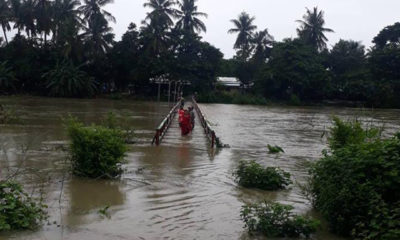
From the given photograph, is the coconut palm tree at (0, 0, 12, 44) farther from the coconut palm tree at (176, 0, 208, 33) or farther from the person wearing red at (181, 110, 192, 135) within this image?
the person wearing red at (181, 110, 192, 135)

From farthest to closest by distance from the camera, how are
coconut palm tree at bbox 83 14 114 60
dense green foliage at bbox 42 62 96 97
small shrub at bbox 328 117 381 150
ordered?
coconut palm tree at bbox 83 14 114 60, dense green foliage at bbox 42 62 96 97, small shrub at bbox 328 117 381 150

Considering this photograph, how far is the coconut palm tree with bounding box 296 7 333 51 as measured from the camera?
61625mm

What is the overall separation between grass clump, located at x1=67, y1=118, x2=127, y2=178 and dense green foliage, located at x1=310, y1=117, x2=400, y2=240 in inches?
177

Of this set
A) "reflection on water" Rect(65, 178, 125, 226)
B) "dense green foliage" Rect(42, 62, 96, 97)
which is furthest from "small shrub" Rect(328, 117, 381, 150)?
"dense green foliage" Rect(42, 62, 96, 97)

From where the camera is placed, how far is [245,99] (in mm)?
52969

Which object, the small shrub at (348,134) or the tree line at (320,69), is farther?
the tree line at (320,69)

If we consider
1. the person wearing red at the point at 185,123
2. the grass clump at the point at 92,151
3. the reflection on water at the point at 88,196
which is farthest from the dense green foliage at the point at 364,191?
the person wearing red at the point at 185,123

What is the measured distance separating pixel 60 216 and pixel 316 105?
50065 millimetres

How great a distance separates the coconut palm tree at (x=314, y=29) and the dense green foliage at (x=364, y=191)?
57125 mm

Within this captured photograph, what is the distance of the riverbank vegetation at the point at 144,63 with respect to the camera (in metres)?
48.6

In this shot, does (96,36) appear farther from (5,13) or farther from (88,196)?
(88,196)

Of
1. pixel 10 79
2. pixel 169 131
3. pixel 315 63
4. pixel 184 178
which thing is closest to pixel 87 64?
pixel 10 79

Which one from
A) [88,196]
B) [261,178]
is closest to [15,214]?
[88,196]

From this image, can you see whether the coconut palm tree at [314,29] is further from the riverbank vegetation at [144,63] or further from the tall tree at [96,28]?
the tall tree at [96,28]
